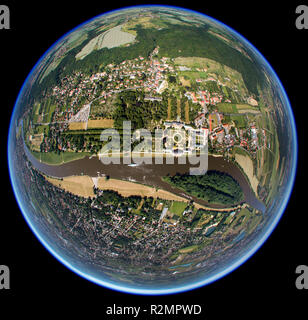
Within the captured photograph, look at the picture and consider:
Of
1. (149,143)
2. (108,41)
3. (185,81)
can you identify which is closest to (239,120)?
(185,81)

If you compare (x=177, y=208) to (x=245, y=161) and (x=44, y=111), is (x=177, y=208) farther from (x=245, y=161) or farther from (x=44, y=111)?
(x=44, y=111)

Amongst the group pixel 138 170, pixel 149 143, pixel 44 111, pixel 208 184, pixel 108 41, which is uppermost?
pixel 108 41

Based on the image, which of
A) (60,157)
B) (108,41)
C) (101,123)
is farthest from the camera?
(108,41)

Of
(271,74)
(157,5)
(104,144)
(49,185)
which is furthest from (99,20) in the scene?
(271,74)

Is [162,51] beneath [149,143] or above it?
above

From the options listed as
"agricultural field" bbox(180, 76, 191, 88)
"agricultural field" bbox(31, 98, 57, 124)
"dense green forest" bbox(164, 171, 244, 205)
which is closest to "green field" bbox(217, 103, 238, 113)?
"agricultural field" bbox(180, 76, 191, 88)

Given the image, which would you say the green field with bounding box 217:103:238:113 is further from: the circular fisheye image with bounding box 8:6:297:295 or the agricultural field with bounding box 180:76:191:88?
the agricultural field with bounding box 180:76:191:88

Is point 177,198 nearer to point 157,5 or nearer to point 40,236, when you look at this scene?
point 40,236
